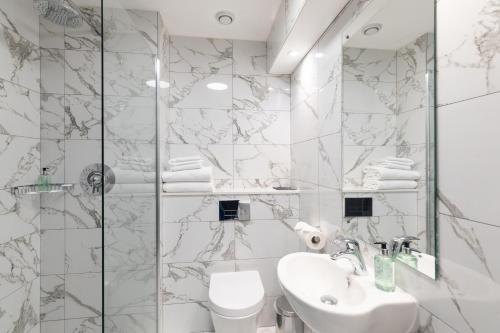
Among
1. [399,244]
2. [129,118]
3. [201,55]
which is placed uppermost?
[201,55]

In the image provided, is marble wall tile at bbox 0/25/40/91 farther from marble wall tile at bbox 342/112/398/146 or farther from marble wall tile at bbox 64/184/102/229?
marble wall tile at bbox 342/112/398/146

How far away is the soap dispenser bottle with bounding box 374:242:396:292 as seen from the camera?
90 centimetres

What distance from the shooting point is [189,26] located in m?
1.88

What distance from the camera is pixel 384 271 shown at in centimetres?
91

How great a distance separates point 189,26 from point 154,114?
0.82 meters

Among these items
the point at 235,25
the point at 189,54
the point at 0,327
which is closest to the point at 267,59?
the point at 235,25

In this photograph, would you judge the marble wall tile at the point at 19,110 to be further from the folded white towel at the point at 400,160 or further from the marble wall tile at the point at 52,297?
the folded white towel at the point at 400,160

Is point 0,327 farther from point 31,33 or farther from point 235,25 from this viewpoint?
point 235,25

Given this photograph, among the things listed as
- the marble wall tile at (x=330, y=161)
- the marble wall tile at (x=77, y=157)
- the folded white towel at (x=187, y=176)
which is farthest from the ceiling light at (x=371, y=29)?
the marble wall tile at (x=77, y=157)

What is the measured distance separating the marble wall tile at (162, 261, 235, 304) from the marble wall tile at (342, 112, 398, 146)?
1296 mm

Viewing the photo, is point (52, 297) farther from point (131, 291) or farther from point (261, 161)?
point (261, 161)

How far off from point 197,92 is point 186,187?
2.72 ft

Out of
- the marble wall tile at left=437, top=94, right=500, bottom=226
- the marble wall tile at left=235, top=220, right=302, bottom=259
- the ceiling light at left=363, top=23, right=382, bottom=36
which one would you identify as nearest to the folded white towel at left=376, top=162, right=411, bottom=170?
the marble wall tile at left=437, top=94, right=500, bottom=226

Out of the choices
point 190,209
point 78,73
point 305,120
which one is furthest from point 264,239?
point 78,73
